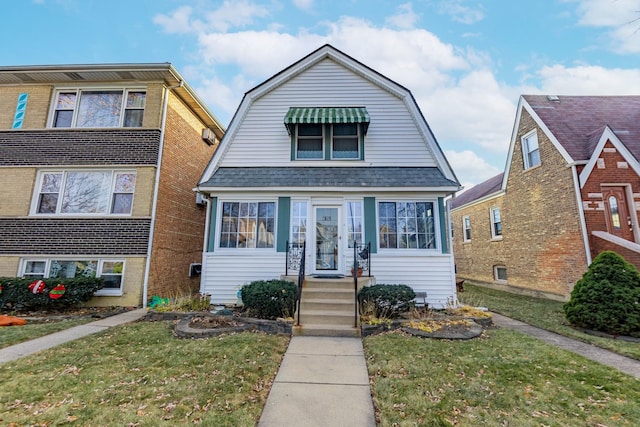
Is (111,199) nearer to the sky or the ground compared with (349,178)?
nearer to the ground

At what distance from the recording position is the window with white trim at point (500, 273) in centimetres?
1335

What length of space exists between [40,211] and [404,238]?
37.6 ft

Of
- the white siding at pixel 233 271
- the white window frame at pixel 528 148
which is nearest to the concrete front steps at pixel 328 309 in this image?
the white siding at pixel 233 271

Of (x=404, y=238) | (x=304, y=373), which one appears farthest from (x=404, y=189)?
(x=304, y=373)

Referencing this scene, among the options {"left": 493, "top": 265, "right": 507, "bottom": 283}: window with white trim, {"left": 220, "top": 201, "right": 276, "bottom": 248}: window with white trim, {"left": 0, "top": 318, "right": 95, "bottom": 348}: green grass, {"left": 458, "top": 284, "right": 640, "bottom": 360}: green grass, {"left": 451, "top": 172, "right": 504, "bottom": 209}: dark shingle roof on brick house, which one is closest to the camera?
{"left": 458, "top": 284, "right": 640, "bottom": 360}: green grass

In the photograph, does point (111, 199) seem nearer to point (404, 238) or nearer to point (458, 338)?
point (404, 238)

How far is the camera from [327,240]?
8.19 metres

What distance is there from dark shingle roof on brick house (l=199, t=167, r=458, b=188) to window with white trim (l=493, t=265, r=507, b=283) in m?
8.33

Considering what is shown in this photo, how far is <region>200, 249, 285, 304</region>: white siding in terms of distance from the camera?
7.88 meters

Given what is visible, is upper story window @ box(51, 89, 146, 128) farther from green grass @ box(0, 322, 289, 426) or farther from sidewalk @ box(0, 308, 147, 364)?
green grass @ box(0, 322, 289, 426)

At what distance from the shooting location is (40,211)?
863cm

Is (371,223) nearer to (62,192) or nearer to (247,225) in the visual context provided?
(247,225)

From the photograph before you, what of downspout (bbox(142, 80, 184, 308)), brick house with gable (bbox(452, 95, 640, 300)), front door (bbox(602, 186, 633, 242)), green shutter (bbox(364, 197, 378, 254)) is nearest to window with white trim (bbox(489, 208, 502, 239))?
brick house with gable (bbox(452, 95, 640, 300))

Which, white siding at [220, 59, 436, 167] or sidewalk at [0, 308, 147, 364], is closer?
sidewalk at [0, 308, 147, 364]
